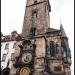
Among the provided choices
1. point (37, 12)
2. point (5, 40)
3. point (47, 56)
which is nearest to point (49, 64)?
point (47, 56)

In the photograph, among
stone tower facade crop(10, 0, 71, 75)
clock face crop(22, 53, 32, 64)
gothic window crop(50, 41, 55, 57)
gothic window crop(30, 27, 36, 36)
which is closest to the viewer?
stone tower facade crop(10, 0, 71, 75)

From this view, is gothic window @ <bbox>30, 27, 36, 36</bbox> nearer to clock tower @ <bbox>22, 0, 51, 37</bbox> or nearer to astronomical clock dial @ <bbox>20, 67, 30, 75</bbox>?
clock tower @ <bbox>22, 0, 51, 37</bbox>

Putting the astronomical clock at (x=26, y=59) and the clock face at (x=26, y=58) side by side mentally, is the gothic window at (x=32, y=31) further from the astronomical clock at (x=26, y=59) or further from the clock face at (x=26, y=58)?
the clock face at (x=26, y=58)

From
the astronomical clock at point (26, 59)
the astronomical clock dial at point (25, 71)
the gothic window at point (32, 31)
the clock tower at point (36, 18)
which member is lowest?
the astronomical clock dial at point (25, 71)

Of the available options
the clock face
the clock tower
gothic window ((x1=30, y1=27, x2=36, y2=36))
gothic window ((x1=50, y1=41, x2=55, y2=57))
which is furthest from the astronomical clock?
gothic window ((x1=50, y1=41, x2=55, y2=57))

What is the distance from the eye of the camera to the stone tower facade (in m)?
18.7

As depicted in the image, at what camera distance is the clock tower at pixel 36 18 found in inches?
897

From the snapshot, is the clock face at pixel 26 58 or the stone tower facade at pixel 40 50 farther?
the clock face at pixel 26 58

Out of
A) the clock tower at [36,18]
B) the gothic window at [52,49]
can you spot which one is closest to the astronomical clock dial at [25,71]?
the gothic window at [52,49]

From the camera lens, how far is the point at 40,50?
19.7 metres

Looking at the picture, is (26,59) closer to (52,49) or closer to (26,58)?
(26,58)

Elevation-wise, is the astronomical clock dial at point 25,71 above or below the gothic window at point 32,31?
below

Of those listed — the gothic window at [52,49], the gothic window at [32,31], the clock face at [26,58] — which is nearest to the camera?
the clock face at [26,58]

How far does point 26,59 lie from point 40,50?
2.09 metres
